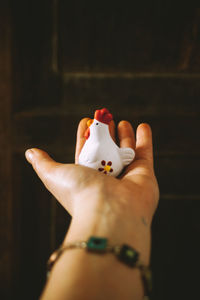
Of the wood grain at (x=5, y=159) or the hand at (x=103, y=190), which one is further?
the wood grain at (x=5, y=159)

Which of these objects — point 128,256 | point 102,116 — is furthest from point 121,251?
point 102,116

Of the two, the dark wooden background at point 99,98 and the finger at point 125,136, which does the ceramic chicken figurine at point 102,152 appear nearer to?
the finger at point 125,136

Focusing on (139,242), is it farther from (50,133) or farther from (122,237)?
(50,133)

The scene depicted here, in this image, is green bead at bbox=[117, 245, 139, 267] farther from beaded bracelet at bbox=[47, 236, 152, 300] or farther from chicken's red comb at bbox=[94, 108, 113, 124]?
chicken's red comb at bbox=[94, 108, 113, 124]

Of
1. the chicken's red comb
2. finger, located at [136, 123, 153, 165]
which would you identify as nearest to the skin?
finger, located at [136, 123, 153, 165]

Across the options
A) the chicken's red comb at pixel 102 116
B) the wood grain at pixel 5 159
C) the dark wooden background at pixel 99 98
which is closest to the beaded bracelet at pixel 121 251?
the chicken's red comb at pixel 102 116

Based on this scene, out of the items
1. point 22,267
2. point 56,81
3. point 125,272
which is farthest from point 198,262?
point 56,81
